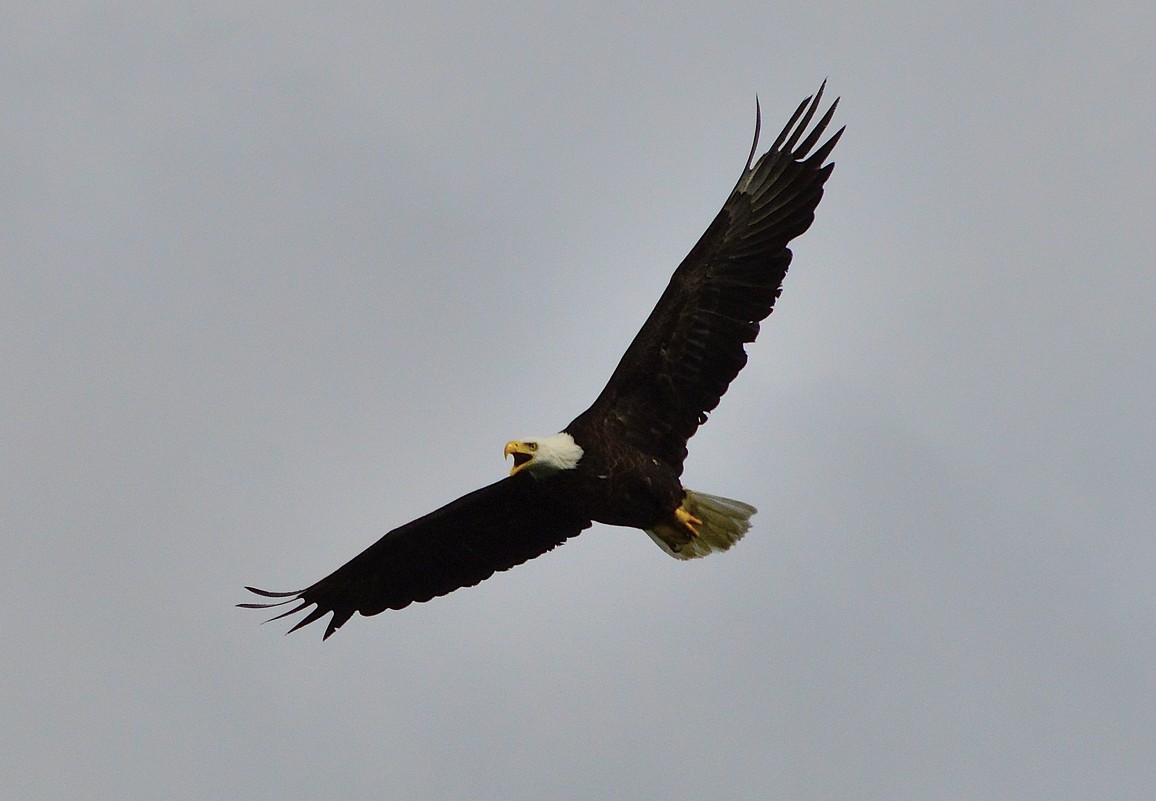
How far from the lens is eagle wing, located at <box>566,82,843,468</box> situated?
1289 cm

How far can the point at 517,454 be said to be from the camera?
12.8 m

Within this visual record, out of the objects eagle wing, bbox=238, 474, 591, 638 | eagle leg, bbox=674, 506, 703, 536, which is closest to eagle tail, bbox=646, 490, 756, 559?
eagle leg, bbox=674, 506, 703, 536

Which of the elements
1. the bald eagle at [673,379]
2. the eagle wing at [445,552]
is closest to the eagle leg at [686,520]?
the bald eagle at [673,379]

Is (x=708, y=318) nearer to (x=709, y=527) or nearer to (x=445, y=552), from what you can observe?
(x=709, y=527)

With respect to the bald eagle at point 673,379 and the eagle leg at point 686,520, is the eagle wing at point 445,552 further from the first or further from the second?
the eagle leg at point 686,520

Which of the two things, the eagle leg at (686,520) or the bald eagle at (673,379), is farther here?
the eagle leg at (686,520)

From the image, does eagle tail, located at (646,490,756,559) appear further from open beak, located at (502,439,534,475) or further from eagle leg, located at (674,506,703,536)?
open beak, located at (502,439,534,475)

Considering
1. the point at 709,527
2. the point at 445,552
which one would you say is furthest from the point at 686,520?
the point at 445,552

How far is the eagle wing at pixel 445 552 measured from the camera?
13.5 metres

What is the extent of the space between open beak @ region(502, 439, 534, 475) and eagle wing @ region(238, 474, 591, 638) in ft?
1.15

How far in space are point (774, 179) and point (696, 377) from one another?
144 centimetres

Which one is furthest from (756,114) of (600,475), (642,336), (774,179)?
(600,475)

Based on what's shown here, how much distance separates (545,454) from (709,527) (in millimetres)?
1829

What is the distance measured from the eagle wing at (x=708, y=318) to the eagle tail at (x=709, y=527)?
823mm
